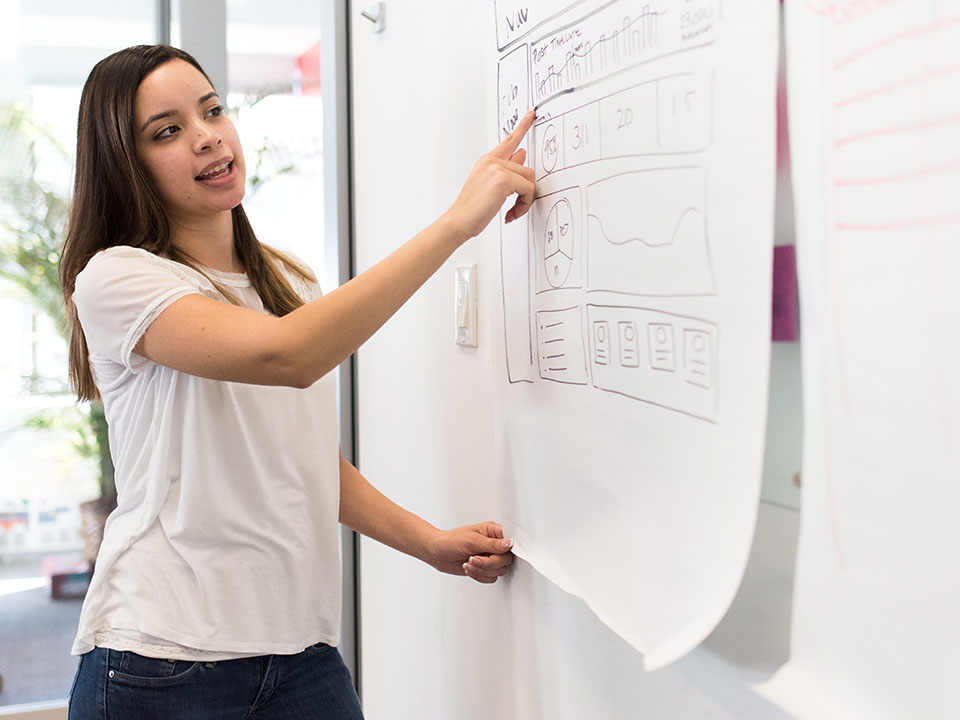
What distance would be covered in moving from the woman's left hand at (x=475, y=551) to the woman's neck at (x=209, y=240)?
470mm

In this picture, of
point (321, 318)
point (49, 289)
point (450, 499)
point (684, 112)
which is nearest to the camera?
point (684, 112)

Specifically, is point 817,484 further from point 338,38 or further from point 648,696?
point 338,38

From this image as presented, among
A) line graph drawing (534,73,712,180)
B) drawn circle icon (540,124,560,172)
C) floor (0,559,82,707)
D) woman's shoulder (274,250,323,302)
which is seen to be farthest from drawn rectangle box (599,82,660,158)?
floor (0,559,82,707)

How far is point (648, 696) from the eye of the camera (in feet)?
2.61

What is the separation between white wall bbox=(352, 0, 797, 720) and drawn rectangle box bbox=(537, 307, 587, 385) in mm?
151

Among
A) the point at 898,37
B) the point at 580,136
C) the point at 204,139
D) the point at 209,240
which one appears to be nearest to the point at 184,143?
the point at 204,139

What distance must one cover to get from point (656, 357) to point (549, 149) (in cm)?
30

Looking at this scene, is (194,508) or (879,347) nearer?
(879,347)

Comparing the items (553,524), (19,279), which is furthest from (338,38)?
(553,524)

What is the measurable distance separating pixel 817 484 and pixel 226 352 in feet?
1.93

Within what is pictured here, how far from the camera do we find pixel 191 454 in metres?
1.05

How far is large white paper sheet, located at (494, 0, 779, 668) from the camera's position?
0.59 meters

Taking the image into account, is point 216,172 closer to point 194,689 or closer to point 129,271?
point 129,271

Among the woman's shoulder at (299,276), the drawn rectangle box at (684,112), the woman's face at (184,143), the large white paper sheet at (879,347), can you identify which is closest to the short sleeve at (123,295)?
the woman's face at (184,143)
